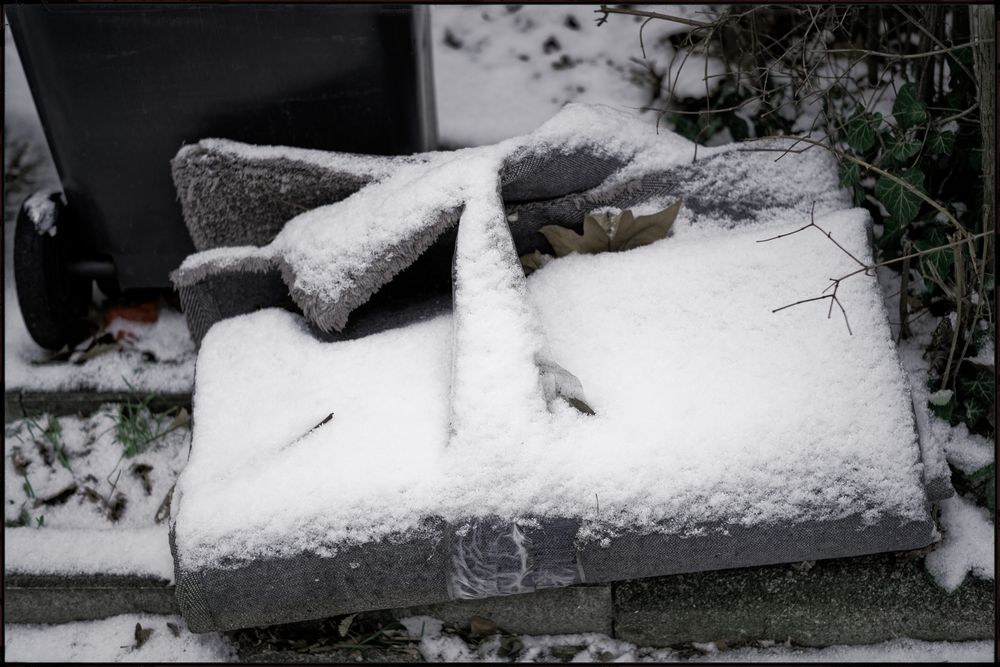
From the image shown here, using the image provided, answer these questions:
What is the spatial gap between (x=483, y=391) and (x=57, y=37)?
52.7 inches

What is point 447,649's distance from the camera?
1791mm

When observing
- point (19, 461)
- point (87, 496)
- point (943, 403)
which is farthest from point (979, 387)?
point (19, 461)

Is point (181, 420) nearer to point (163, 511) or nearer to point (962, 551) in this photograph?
point (163, 511)

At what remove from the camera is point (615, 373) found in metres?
1.66

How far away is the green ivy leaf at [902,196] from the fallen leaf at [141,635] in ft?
6.29

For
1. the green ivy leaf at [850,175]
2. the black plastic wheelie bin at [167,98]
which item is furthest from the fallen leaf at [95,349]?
the green ivy leaf at [850,175]

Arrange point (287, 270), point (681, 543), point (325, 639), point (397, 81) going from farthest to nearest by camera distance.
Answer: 1. point (397, 81)
2. point (287, 270)
3. point (325, 639)
4. point (681, 543)

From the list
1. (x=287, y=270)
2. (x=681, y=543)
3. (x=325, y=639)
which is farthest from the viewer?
(x=287, y=270)

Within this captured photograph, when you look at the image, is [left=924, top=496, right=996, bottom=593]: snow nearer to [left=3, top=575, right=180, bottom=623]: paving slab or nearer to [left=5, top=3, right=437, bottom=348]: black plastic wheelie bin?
[left=5, top=3, right=437, bottom=348]: black plastic wheelie bin

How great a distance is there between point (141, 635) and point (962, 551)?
176cm

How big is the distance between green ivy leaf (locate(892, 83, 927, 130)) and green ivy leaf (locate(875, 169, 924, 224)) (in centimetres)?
11

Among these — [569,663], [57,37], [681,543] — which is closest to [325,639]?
[569,663]

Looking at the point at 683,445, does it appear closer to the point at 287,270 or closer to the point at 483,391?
the point at 483,391

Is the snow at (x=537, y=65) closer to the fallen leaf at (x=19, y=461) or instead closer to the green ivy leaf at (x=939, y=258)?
the green ivy leaf at (x=939, y=258)
